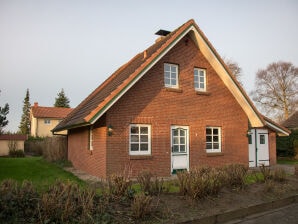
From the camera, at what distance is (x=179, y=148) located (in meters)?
13.0

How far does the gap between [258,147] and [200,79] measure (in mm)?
6858

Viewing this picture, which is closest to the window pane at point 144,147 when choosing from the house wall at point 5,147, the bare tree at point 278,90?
the house wall at point 5,147

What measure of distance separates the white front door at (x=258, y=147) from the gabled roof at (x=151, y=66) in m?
2.24

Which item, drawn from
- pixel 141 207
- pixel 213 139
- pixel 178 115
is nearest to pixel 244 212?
pixel 141 207

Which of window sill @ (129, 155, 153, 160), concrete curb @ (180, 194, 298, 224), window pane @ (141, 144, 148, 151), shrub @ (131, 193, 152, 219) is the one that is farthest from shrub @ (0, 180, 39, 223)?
window pane @ (141, 144, 148, 151)

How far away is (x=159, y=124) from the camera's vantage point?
12258mm

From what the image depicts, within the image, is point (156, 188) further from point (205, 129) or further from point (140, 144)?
point (205, 129)

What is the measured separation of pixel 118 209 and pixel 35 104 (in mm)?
50970

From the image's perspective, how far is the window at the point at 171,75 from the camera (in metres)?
13.0

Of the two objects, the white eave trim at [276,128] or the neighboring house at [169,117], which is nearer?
the neighboring house at [169,117]

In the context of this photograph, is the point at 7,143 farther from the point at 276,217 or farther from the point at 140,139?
the point at 276,217

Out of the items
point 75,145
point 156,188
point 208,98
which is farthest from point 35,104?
point 156,188

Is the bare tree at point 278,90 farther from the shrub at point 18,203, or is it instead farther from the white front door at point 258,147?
the shrub at point 18,203

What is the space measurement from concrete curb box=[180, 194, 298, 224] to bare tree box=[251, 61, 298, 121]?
107 ft
